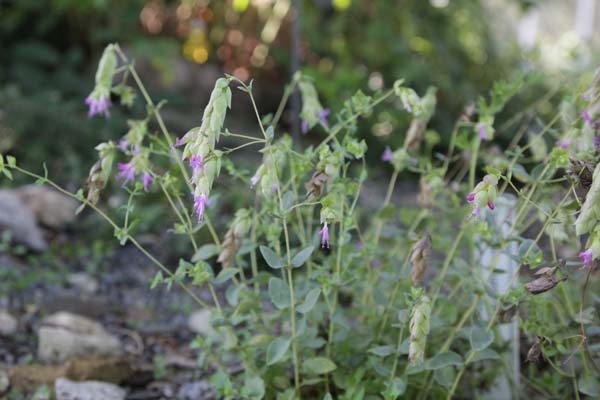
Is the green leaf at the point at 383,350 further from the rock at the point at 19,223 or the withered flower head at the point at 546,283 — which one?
the rock at the point at 19,223

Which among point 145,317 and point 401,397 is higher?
point 401,397

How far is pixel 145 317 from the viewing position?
224 cm

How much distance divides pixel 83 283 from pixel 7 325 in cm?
43

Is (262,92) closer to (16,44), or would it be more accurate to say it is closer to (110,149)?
(16,44)

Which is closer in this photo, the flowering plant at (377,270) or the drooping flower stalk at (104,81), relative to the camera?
the flowering plant at (377,270)

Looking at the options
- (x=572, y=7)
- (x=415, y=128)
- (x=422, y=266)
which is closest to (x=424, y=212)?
(x=415, y=128)

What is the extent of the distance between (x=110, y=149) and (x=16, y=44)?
308cm

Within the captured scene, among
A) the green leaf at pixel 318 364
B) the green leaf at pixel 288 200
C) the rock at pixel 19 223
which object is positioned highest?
the green leaf at pixel 288 200

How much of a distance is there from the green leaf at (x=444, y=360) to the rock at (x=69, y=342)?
86 cm

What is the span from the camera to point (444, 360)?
53.4 inches

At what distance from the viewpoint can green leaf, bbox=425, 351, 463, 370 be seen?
1344mm

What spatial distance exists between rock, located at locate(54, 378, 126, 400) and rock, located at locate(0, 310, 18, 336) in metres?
0.38

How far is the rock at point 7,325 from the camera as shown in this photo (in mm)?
1988

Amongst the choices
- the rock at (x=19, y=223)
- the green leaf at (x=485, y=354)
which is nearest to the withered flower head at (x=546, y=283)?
the green leaf at (x=485, y=354)
